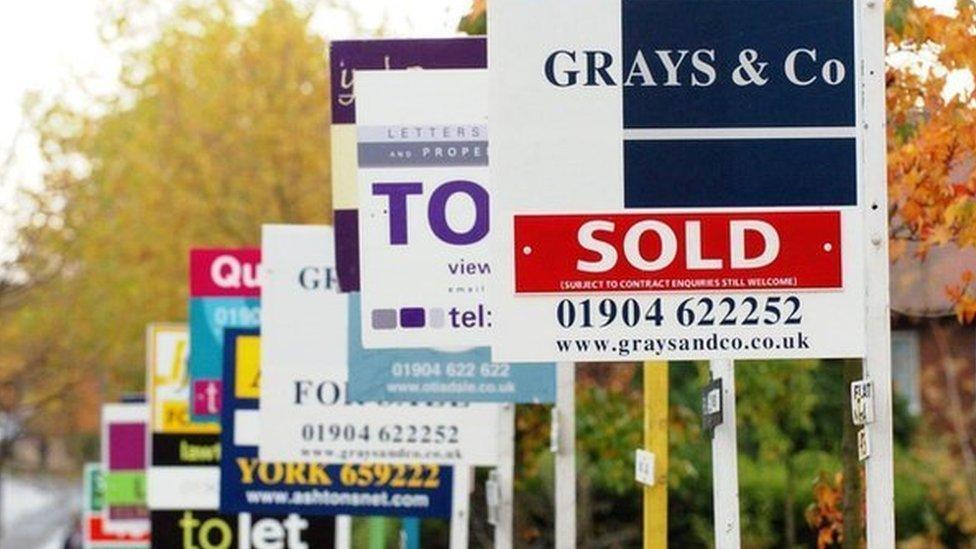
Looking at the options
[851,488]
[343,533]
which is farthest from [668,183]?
[343,533]

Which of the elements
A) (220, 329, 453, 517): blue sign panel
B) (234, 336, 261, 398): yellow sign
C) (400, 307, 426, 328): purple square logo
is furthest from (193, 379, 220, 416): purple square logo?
(400, 307, 426, 328): purple square logo

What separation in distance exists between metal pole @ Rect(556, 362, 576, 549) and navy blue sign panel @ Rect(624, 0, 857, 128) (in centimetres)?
586

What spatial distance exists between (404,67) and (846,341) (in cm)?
319

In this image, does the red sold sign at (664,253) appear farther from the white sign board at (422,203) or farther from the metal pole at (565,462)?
the metal pole at (565,462)

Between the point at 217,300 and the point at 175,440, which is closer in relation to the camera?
the point at 217,300

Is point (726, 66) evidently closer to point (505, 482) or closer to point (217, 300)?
point (505, 482)

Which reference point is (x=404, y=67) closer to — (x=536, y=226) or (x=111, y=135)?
(x=536, y=226)

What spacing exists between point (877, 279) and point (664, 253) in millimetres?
695

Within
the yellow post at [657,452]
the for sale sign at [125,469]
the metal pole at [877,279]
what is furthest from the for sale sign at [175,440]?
the metal pole at [877,279]

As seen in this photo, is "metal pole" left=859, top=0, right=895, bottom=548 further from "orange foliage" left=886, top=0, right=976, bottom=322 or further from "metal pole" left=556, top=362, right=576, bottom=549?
"metal pole" left=556, top=362, right=576, bottom=549

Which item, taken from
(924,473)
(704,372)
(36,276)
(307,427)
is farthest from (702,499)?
(36,276)

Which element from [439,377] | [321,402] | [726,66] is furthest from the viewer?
[321,402]

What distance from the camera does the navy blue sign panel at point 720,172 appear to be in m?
9.67

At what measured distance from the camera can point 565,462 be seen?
15672 mm
